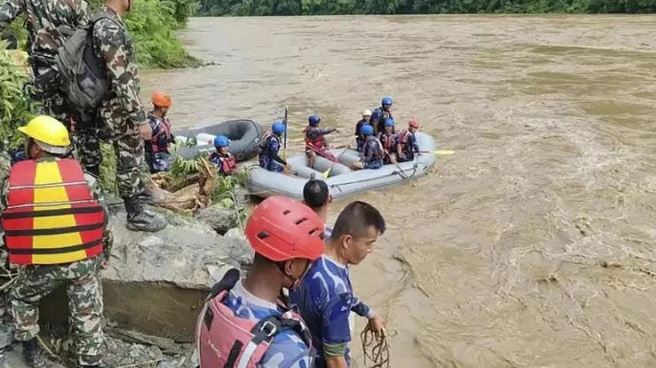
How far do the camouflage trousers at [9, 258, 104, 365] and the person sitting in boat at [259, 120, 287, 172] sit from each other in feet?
17.2

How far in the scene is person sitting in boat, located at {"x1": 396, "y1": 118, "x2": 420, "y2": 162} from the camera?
9.14 metres

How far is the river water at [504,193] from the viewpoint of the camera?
5137 millimetres

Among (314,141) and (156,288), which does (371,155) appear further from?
(156,288)

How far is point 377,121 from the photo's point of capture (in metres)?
9.60

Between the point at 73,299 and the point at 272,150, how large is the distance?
17.9 ft

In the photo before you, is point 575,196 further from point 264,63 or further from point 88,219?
point 264,63

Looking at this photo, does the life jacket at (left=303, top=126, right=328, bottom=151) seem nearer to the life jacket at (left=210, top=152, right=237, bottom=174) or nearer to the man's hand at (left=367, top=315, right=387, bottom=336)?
the life jacket at (left=210, top=152, right=237, bottom=174)

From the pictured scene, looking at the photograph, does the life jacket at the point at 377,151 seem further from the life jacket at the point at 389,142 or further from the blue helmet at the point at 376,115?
the blue helmet at the point at 376,115

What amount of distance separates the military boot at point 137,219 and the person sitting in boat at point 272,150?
4.41 m

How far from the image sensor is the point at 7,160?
3.64m

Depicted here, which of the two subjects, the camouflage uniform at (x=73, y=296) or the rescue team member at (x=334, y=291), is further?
the camouflage uniform at (x=73, y=296)

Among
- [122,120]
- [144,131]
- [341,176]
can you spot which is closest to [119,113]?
[122,120]

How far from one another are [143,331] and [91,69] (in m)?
1.38

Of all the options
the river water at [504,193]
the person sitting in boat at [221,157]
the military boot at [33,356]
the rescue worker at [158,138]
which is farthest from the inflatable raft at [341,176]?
the military boot at [33,356]
